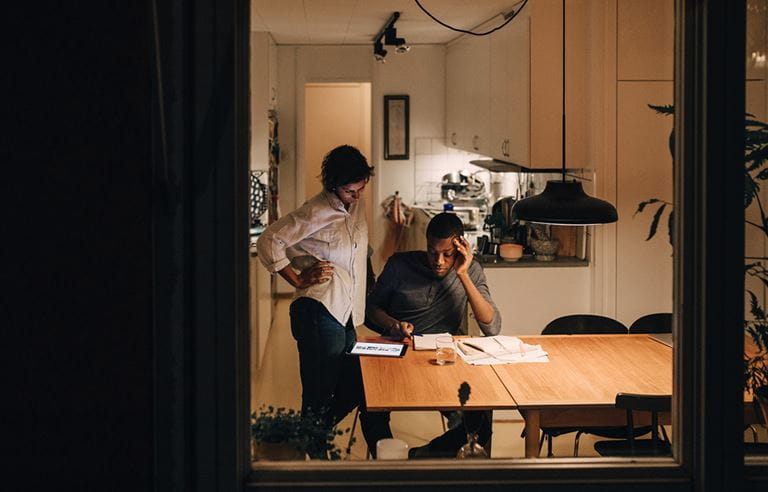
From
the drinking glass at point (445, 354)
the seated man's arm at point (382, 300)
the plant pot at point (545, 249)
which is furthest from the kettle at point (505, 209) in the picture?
the drinking glass at point (445, 354)

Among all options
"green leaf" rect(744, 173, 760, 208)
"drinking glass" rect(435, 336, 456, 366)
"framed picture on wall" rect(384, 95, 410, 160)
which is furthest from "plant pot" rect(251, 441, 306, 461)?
"framed picture on wall" rect(384, 95, 410, 160)

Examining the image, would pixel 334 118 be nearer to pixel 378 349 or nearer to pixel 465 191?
pixel 465 191

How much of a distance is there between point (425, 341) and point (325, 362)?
464 millimetres

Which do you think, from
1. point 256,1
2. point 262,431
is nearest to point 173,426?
point 262,431

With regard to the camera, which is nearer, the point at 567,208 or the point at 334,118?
the point at 567,208

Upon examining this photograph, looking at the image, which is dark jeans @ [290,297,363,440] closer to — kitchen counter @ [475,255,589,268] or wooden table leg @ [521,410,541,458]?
wooden table leg @ [521,410,541,458]

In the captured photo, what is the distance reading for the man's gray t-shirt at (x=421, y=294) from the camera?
15.2 feet

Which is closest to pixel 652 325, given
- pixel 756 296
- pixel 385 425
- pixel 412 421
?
pixel 412 421

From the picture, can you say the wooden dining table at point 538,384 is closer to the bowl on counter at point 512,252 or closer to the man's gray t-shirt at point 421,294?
the man's gray t-shirt at point 421,294

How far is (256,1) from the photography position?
643 cm

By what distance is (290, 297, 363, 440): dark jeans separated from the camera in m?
4.21

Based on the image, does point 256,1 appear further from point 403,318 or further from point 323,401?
point 323,401

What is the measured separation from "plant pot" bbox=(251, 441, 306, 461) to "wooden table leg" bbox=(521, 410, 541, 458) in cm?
177

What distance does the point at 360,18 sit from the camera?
23.2 feet
